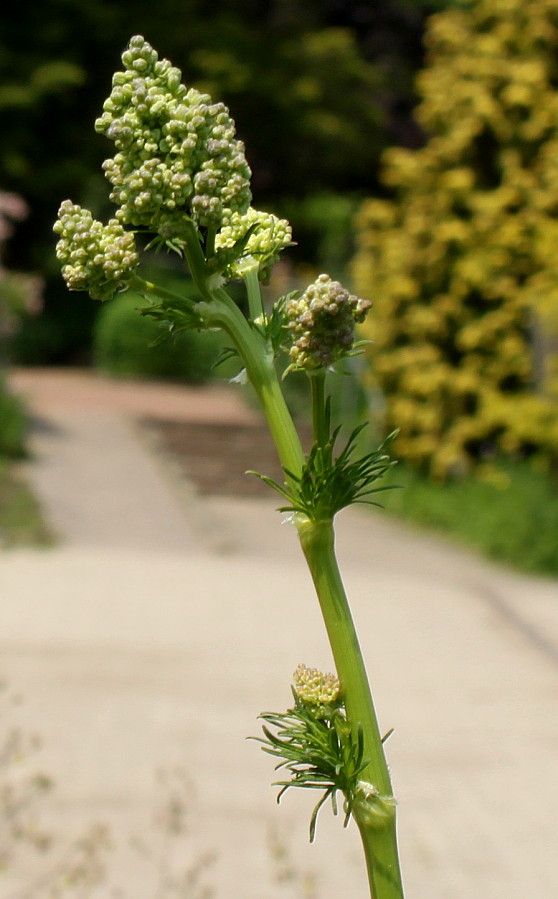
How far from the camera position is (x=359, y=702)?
841mm

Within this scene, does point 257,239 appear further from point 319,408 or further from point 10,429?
point 10,429

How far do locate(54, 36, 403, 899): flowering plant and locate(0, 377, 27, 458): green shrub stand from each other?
422 inches

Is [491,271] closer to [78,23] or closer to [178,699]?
[178,699]

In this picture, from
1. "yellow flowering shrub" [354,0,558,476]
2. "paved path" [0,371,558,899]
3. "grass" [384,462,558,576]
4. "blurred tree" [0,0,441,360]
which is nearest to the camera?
"paved path" [0,371,558,899]

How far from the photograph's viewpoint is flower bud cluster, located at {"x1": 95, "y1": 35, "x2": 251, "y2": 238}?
2.56 feet

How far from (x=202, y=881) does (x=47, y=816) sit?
24.0 inches

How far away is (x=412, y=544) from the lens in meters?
9.30

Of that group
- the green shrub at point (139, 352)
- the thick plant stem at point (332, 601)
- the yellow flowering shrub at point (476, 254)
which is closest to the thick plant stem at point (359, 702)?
the thick plant stem at point (332, 601)

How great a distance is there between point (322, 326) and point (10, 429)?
10846mm

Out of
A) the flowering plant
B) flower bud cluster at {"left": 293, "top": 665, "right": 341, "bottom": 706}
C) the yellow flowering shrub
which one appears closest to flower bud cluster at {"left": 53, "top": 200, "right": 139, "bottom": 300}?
the flowering plant

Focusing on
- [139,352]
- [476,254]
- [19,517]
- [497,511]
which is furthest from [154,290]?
[139,352]

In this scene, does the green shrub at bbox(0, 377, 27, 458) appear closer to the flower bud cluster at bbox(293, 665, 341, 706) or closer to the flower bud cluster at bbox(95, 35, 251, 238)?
the flower bud cluster at bbox(293, 665, 341, 706)

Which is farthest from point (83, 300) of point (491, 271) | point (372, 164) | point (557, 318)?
point (557, 318)

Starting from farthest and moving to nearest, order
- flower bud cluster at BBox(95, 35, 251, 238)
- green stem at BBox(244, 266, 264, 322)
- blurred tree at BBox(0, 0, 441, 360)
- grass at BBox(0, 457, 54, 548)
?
blurred tree at BBox(0, 0, 441, 360) < grass at BBox(0, 457, 54, 548) < green stem at BBox(244, 266, 264, 322) < flower bud cluster at BBox(95, 35, 251, 238)
